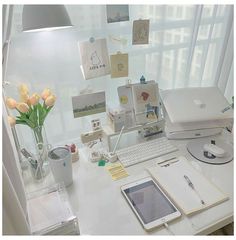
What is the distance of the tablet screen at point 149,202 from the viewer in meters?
0.82

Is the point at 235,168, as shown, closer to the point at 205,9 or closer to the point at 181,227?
the point at 181,227

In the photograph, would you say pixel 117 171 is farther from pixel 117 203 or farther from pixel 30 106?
pixel 30 106

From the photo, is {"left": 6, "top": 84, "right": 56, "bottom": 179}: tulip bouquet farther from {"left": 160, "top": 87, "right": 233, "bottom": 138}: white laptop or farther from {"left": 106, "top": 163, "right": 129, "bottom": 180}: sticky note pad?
{"left": 160, "top": 87, "right": 233, "bottom": 138}: white laptop

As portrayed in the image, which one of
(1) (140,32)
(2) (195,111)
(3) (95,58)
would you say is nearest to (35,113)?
(3) (95,58)

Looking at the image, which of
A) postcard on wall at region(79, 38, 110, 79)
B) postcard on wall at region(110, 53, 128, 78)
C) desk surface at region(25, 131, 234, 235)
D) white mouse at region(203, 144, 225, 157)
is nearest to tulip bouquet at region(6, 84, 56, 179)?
desk surface at region(25, 131, 234, 235)

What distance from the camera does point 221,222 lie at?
80 centimetres

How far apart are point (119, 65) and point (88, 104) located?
241 mm

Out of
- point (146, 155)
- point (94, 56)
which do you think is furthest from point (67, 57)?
point (146, 155)

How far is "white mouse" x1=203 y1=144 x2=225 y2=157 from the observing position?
107cm

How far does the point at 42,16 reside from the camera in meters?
0.73

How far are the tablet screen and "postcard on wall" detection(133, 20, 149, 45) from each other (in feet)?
2.14

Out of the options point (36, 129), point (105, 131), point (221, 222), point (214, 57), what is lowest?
point (221, 222)

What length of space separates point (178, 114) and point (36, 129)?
0.65 m

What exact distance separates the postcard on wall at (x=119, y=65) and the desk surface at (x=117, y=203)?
435 millimetres
